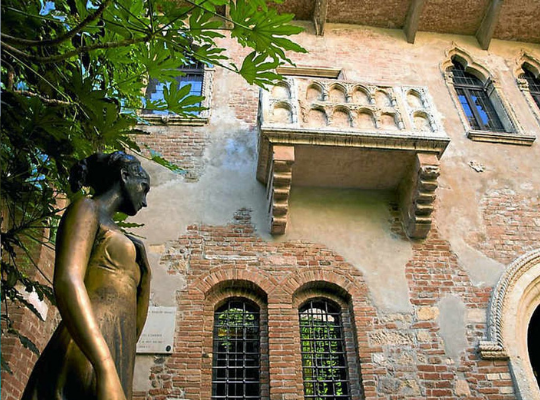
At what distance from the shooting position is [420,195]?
21.1ft

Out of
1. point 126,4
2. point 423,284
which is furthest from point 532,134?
point 126,4

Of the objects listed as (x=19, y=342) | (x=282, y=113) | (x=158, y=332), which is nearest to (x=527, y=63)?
(x=282, y=113)

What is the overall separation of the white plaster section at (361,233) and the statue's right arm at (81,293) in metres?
4.58

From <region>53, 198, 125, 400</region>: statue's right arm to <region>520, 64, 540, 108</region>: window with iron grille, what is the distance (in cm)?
949

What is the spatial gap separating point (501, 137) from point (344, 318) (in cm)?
438

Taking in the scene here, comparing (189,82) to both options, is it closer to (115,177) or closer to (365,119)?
(365,119)

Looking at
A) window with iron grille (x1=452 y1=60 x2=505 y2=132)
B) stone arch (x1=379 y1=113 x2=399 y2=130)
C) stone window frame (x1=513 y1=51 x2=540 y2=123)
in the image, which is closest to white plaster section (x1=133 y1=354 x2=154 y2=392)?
stone arch (x1=379 y1=113 x2=399 y2=130)

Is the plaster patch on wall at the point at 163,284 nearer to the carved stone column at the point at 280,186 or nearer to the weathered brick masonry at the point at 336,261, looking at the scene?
the weathered brick masonry at the point at 336,261

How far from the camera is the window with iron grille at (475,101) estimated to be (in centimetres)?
881

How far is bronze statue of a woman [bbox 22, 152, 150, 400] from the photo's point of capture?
5.88 feet

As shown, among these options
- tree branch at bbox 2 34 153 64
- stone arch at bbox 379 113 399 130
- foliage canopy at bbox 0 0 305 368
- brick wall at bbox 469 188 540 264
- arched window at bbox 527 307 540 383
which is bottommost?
tree branch at bbox 2 34 153 64

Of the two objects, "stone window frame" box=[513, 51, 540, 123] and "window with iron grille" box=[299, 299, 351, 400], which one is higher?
"stone window frame" box=[513, 51, 540, 123]

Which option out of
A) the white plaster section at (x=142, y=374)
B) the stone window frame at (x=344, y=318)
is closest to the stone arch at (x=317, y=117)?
the stone window frame at (x=344, y=318)

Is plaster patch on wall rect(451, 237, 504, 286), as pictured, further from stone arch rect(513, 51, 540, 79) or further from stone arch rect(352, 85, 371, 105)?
stone arch rect(513, 51, 540, 79)
